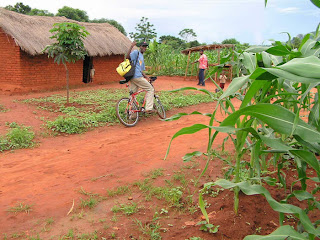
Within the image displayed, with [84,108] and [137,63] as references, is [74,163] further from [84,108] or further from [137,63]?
[84,108]

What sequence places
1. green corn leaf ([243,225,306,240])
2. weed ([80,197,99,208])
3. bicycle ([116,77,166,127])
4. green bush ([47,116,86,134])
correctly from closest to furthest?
1. green corn leaf ([243,225,306,240])
2. weed ([80,197,99,208])
3. green bush ([47,116,86,134])
4. bicycle ([116,77,166,127])

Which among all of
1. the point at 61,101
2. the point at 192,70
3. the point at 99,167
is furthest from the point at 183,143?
the point at 192,70

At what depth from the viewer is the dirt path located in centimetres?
343

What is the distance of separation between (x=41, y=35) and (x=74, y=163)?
26.9ft

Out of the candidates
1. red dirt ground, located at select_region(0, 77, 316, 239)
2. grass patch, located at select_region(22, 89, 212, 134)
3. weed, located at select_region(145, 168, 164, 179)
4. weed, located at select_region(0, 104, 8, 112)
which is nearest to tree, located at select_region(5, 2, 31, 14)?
grass patch, located at select_region(22, 89, 212, 134)

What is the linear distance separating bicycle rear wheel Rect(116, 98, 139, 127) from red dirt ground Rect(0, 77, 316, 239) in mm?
173

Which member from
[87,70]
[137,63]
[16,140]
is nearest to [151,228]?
[16,140]

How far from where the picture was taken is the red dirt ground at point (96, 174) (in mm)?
2775

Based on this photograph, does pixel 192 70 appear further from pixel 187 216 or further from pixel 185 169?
pixel 187 216

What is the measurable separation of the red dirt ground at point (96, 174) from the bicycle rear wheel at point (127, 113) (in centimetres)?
17

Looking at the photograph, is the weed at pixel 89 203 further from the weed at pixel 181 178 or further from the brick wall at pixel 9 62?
the brick wall at pixel 9 62

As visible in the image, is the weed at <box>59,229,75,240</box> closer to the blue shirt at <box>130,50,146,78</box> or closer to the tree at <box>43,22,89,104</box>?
the blue shirt at <box>130,50,146,78</box>

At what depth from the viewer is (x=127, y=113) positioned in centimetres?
696

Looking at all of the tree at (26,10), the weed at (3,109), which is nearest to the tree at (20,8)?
the tree at (26,10)
